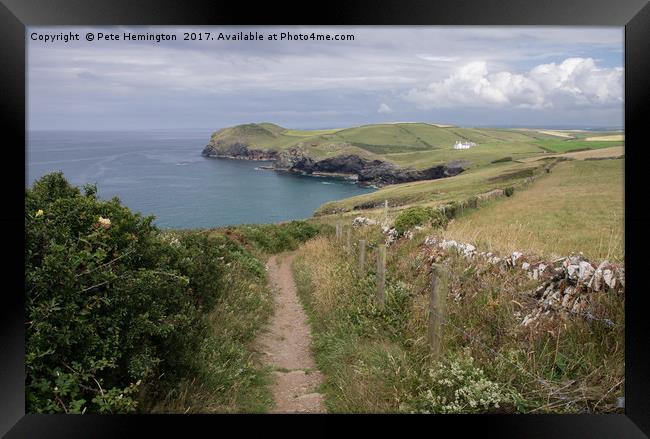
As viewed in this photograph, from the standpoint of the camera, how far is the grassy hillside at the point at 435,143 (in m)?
21.1

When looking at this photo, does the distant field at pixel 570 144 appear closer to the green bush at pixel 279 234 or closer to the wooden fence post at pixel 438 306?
the green bush at pixel 279 234

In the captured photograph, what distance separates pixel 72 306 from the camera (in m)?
4.18

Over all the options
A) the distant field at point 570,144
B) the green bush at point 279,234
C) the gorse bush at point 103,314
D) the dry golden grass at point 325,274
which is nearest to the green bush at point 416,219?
the dry golden grass at point 325,274

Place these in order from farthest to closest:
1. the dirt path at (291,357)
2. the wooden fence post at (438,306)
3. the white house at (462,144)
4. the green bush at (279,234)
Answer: the white house at (462,144)
the green bush at (279,234)
the dirt path at (291,357)
the wooden fence post at (438,306)

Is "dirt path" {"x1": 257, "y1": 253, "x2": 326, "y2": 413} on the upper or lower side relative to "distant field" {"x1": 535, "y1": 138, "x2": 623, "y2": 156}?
lower

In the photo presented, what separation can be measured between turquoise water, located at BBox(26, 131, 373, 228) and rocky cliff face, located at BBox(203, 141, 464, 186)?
1124mm

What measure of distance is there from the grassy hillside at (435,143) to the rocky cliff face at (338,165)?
0.39m

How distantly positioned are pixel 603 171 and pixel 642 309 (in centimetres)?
1691

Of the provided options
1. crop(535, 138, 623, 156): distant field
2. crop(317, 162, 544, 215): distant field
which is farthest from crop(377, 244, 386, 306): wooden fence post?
crop(535, 138, 623, 156): distant field

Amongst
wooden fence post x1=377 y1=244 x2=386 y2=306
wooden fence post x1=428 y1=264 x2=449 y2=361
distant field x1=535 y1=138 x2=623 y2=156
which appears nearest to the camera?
wooden fence post x1=428 y1=264 x2=449 y2=361

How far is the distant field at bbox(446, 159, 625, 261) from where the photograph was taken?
7.87m

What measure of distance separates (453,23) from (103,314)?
3.83 m

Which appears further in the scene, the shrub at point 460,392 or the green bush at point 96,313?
the shrub at point 460,392

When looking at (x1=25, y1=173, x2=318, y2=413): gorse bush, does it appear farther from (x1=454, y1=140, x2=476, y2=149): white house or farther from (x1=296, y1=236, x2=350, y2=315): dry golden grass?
(x1=454, y1=140, x2=476, y2=149): white house
